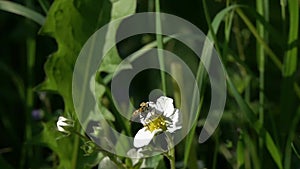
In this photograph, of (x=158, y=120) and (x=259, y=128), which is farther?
(x=259, y=128)

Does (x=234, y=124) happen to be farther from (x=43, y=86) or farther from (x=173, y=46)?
(x=43, y=86)

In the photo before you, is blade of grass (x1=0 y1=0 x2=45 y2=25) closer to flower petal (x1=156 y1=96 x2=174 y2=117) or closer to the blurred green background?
the blurred green background

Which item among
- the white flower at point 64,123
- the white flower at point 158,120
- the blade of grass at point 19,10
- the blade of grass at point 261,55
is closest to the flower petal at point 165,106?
the white flower at point 158,120

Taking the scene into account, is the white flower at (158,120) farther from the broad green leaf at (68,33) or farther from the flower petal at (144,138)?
the broad green leaf at (68,33)

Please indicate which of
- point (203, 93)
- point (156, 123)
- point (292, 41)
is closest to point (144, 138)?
point (156, 123)

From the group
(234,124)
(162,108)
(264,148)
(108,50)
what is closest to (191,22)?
(234,124)

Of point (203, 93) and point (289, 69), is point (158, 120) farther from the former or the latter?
point (289, 69)

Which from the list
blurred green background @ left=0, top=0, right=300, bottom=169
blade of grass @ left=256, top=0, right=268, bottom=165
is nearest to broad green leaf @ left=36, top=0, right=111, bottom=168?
blurred green background @ left=0, top=0, right=300, bottom=169
